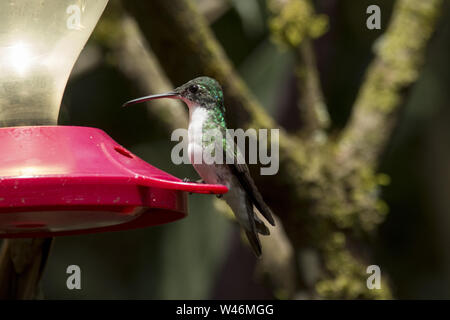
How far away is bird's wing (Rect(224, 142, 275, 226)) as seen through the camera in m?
2.47

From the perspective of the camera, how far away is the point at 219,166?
8.80 ft

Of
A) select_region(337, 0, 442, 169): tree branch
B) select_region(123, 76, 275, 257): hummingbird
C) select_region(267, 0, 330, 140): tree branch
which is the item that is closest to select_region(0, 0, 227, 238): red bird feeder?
select_region(123, 76, 275, 257): hummingbird

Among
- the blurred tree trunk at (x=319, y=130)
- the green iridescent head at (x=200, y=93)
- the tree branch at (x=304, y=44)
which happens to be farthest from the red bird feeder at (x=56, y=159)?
the tree branch at (x=304, y=44)

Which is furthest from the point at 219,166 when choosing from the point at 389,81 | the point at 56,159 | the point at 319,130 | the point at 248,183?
the point at 389,81

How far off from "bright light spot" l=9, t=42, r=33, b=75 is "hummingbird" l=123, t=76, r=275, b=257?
661 mm

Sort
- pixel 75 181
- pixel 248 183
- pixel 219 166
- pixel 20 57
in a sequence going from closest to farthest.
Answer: pixel 75 181 → pixel 248 183 → pixel 219 166 → pixel 20 57

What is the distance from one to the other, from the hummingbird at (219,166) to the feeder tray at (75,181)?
171 mm

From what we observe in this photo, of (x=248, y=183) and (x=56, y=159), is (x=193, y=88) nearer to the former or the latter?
(x=248, y=183)

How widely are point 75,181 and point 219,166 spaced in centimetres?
65

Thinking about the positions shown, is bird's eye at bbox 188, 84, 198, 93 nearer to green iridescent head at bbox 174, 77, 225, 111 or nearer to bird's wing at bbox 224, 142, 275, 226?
green iridescent head at bbox 174, 77, 225, 111

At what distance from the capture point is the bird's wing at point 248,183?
247 centimetres

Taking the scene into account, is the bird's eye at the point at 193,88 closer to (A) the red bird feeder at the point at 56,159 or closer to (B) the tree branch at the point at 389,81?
(A) the red bird feeder at the point at 56,159

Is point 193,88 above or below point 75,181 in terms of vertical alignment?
above
